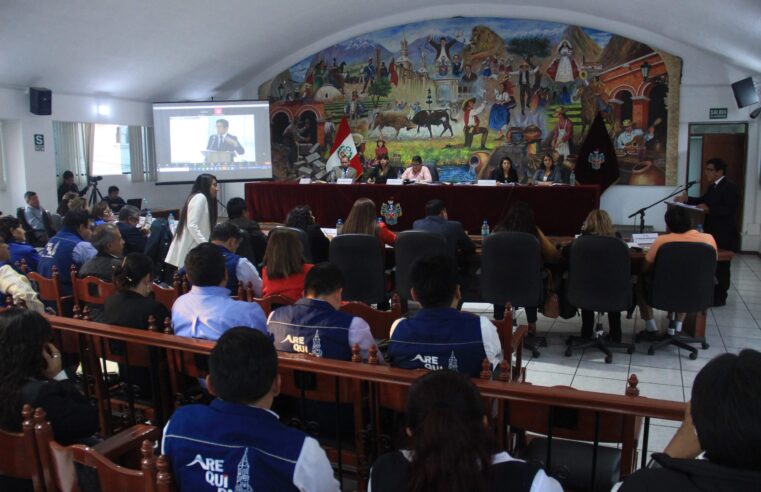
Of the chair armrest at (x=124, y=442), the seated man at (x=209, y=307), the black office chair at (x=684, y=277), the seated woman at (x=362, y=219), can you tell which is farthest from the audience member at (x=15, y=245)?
the black office chair at (x=684, y=277)

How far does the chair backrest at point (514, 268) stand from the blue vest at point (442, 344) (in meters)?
2.40

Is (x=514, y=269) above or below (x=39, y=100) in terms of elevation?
below

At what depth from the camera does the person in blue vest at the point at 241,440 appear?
156 cm

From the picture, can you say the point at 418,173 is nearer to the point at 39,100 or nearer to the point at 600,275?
the point at 600,275

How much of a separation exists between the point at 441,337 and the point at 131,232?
4697 millimetres

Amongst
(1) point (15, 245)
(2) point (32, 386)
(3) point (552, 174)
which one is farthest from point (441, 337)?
(3) point (552, 174)

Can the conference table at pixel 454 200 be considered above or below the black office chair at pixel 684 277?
above

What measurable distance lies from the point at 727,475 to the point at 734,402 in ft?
0.44

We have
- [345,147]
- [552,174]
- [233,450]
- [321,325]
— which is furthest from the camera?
[345,147]

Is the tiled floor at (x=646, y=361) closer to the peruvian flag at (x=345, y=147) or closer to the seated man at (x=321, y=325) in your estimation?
the seated man at (x=321, y=325)

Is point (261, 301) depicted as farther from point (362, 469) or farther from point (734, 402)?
point (734, 402)

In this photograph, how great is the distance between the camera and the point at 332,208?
8.54m

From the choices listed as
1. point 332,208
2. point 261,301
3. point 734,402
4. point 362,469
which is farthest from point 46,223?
point 734,402

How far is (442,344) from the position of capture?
7.65ft
